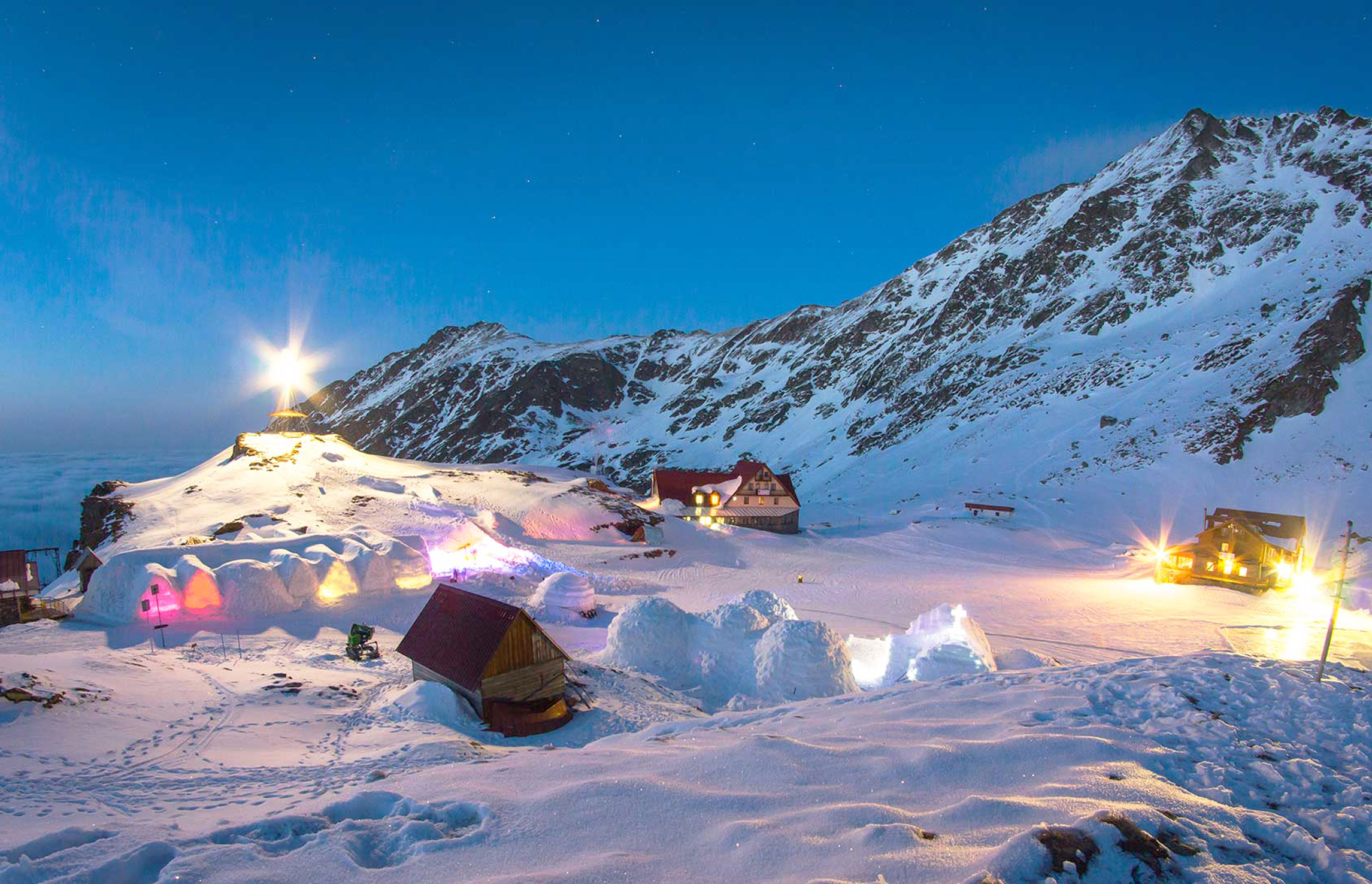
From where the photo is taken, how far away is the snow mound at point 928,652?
17000 millimetres

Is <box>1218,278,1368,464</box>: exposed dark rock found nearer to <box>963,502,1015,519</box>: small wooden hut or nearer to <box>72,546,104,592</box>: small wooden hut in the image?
<box>963,502,1015,519</box>: small wooden hut

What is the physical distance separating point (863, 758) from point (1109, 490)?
184 feet

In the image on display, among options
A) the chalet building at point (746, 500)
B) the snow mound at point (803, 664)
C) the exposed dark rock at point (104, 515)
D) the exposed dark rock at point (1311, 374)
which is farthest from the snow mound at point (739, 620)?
the exposed dark rock at point (1311, 374)

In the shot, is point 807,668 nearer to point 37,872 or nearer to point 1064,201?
point 37,872

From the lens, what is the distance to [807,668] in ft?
58.3

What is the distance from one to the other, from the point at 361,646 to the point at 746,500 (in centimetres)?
3606

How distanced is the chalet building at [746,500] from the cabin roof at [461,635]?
35.0 meters

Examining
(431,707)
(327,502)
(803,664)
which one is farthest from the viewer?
(327,502)

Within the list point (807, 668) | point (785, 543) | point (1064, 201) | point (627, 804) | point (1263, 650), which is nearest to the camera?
point (627, 804)

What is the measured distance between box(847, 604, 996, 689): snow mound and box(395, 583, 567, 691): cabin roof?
1051 centimetres

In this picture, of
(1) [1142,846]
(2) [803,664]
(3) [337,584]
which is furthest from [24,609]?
(1) [1142,846]

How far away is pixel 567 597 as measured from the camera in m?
27.3

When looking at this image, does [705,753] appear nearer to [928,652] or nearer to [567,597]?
[928,652]

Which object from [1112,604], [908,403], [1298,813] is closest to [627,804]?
[1298,813]
